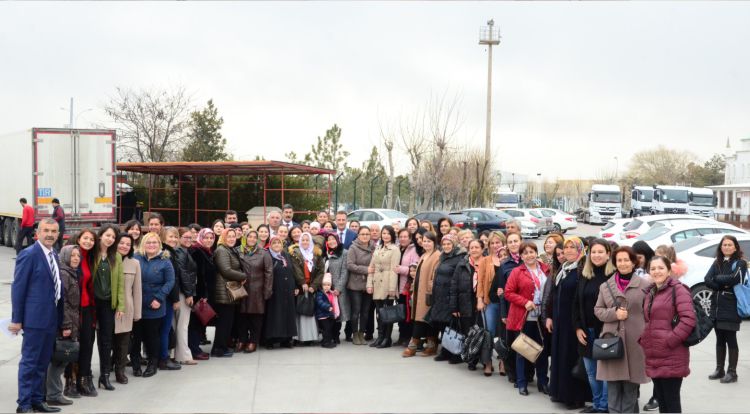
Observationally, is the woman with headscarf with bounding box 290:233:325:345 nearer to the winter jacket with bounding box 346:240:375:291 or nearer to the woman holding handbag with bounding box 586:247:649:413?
the winter jacket with bounding box 346:240:375:291

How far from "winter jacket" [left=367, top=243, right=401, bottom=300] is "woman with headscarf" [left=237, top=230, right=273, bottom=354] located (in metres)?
1.47

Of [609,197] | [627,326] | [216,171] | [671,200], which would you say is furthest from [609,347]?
[609,197]

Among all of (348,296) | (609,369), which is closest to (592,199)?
(348,296)

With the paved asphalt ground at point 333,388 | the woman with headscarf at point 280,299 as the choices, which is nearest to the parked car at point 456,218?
the woman with headscarf at point 280,299

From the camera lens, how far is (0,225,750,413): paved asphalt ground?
7293mm

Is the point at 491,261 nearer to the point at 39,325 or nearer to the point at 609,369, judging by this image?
the point at 609,369

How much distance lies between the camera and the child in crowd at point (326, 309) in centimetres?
1030

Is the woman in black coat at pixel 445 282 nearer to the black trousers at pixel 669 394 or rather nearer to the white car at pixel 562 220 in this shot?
the black trousers at pixel 669 394

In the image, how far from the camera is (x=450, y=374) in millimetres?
8797

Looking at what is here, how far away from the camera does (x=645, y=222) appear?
23.0 m

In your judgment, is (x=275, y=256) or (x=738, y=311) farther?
(x=275, y=256)

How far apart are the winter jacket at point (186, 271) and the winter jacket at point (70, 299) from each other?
1.78 metres

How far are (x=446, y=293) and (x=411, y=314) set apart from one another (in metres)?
→ 1.02

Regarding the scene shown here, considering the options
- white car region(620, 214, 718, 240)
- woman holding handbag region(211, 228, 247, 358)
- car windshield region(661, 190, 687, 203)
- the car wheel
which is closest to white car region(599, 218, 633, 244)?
white car region(620, 214, 718, 240)
